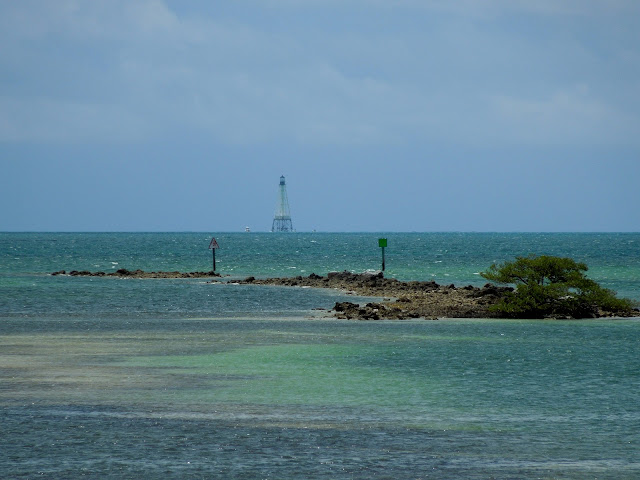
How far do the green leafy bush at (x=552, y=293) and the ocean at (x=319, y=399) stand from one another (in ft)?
4.87

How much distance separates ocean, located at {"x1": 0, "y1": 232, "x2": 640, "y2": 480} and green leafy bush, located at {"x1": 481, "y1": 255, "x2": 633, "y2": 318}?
1.48 m

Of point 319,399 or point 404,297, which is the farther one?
point 404,297

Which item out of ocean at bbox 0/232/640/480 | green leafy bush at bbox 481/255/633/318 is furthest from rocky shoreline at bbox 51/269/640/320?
ocean at bbox 0/232/640/480

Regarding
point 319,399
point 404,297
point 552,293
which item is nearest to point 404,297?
point 404,297

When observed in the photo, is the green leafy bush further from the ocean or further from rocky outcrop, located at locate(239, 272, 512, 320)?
the ocean

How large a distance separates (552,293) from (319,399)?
21.4m

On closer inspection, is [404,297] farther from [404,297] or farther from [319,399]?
[319,399]

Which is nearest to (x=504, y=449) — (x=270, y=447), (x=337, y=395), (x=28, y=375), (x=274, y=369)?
(x=270, y=447)

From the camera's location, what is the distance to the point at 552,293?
38.5m

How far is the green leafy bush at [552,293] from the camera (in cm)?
3856

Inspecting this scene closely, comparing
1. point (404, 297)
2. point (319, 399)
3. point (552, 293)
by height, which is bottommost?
point (319, 399)

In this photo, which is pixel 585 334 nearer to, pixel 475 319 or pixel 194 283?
pixel 475 319

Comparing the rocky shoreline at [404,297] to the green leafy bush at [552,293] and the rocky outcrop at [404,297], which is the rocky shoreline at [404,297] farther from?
the green leafy bush at [552,293]

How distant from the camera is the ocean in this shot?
13648 millimetres
